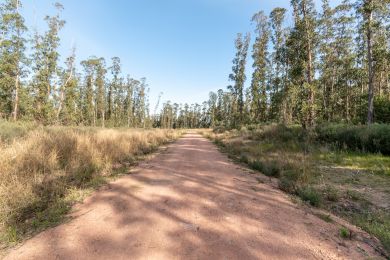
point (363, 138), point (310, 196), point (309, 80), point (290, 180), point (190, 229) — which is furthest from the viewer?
point (309, 80)

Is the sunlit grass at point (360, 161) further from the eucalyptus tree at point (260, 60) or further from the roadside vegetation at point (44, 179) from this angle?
the eucalyptus tree at point (260, 60)

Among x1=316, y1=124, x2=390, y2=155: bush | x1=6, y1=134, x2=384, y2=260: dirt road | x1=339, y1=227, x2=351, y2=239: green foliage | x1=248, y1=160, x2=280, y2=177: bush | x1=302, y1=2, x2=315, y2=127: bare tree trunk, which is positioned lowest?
x1=339, y1=227, x2=351, y2=239: green foliage

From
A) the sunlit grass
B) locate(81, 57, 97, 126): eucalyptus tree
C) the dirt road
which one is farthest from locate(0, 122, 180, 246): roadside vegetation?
locate(81, 57, 97, 126): eucalyptus tree

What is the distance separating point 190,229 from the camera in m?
3.19

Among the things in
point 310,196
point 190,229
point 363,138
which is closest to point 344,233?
point 310,196

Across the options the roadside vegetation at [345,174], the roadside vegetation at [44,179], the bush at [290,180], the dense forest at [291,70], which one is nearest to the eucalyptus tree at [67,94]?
the dense forest at [291,70]

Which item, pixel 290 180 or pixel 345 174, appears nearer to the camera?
pixel 290 180

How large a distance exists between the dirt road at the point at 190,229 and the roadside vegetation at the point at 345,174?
0.83 m

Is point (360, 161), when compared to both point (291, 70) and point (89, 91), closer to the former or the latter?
point (291, 70)

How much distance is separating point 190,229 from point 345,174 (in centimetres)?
628

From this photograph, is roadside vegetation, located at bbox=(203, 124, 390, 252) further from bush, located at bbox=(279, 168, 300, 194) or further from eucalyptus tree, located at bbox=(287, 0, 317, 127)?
eucalyptus tree, located at bbox=(287, 0, 317, 127)

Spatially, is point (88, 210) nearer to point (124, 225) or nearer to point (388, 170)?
point (124, 225)

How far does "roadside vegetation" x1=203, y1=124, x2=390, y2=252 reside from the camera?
14.3ft

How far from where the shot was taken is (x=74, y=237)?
2.98 m
